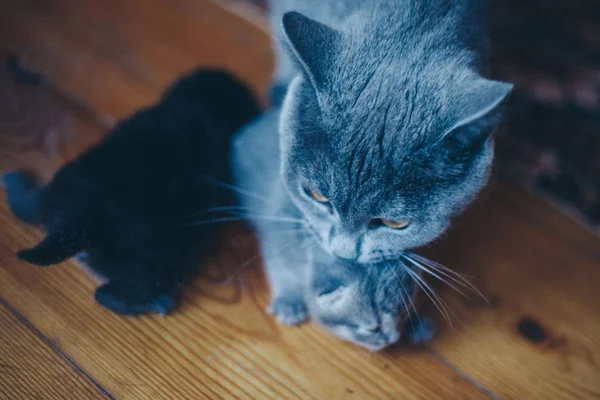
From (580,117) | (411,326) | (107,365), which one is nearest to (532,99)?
(580,117)

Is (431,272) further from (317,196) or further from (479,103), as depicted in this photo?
(479,103)

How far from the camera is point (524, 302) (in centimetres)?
114

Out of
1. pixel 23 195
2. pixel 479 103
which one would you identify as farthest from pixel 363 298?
pixel 23 195

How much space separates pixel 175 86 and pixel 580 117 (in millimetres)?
984

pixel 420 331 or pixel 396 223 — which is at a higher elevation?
pixel 396 223

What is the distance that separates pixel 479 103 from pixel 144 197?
0.57m

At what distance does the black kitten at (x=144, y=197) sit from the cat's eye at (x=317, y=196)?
23cm

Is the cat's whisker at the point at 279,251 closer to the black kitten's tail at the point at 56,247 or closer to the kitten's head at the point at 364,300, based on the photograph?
the kitten's head at the point at 364,300

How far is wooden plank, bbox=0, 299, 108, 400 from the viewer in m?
0.91

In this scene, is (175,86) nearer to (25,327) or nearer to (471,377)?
(25,327)

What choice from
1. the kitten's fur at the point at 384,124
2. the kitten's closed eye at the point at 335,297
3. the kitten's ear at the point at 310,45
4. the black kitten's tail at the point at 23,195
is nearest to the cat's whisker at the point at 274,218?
the kitten's fur at the point at 384,124

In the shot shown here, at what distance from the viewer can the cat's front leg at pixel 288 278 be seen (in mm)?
1049

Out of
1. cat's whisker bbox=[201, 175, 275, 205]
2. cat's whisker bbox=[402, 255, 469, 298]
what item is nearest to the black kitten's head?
cat's whisker bbox=[201, 175, 275, 205]

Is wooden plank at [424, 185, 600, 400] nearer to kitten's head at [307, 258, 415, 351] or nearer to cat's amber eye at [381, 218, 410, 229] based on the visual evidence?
kitten's head at [307, 258, 415, 351]
